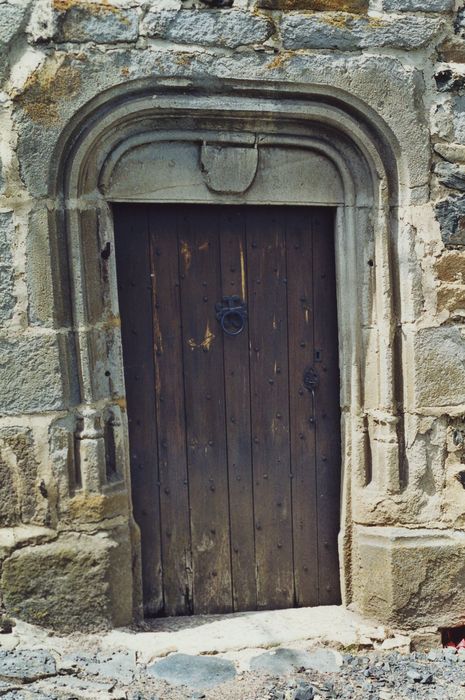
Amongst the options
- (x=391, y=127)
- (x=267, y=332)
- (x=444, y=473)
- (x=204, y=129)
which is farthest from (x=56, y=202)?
(x=444, y=473)

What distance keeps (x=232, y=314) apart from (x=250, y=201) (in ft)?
1.72

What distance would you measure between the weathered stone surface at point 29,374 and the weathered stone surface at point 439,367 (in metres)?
1.60

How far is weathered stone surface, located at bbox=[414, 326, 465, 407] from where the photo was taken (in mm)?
3906

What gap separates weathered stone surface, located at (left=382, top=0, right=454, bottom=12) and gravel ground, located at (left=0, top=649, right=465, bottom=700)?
2.83 m

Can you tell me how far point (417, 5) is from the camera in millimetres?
3779

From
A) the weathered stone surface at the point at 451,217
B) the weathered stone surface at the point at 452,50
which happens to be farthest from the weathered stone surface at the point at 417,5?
the weathered stone surface at the point at 451,217

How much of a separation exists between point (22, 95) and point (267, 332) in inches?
58.8

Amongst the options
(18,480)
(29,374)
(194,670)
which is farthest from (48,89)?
(194,670)

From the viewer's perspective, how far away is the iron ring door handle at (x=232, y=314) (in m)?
3.99

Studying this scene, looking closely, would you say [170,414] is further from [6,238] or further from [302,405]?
[6,238]

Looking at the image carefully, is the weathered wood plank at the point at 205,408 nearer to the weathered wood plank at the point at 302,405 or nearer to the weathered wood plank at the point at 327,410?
the weathered wood plank at the point at 302,405

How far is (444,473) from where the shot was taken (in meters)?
3.99

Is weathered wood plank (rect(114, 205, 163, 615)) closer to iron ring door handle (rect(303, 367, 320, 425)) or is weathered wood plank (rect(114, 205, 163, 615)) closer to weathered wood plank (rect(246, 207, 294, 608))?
weathered wood plank (rect(246, 207, 294, 608))

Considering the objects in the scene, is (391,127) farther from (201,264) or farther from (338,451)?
(338,451)
